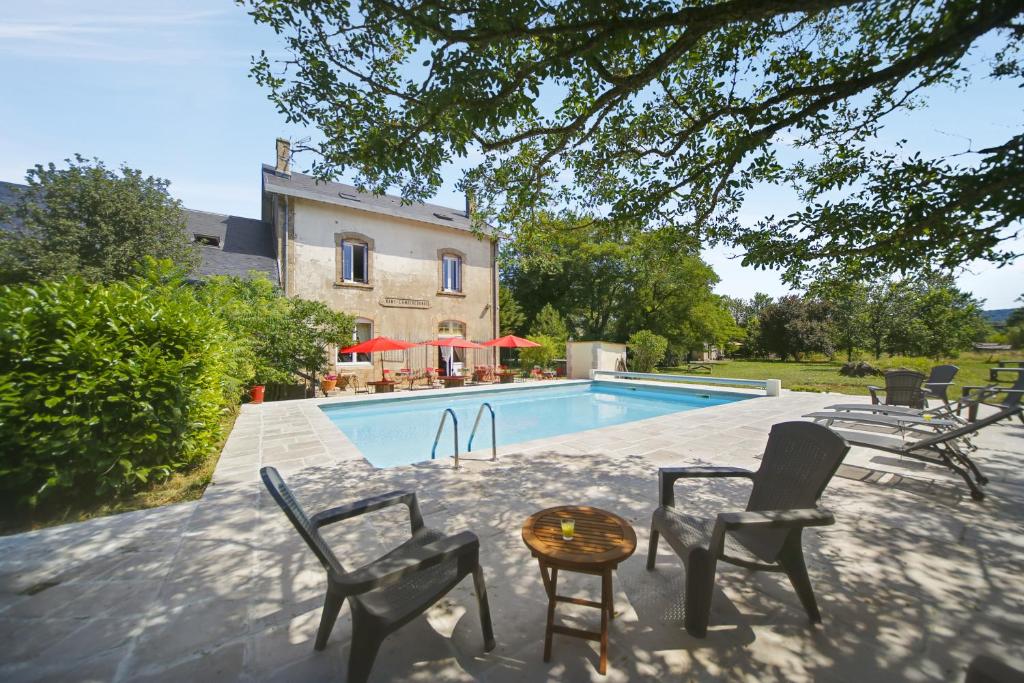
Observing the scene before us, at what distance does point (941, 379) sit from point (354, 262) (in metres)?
16.8

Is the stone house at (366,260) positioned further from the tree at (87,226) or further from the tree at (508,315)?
the tree at (508,315)

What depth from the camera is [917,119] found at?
4.11 m


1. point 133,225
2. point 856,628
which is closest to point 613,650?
point 856,628

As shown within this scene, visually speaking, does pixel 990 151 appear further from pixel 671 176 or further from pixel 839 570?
pixel 839 570

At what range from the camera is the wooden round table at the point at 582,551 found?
6.07 feet

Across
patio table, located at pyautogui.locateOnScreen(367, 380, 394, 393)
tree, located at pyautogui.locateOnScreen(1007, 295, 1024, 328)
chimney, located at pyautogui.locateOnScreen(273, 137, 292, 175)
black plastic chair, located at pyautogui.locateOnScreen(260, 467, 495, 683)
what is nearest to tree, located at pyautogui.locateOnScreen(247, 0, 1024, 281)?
black plastic chair, located at pyautogui.locateOnScreen(260, 467, 495, 683)

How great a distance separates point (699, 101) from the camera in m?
4.21

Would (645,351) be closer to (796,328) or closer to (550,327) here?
(550,327)

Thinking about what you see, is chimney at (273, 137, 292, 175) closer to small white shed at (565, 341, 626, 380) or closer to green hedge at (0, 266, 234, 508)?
small white shed at (565, 341, 626, 380)

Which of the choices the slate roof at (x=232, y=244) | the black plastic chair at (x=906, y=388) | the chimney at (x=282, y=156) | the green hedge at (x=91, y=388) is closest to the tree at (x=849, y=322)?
the black plastic chair at (x=906, y=388)

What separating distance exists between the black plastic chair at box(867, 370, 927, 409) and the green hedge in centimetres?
1027

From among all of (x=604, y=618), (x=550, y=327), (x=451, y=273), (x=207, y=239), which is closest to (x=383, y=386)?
(x=451, y=273)

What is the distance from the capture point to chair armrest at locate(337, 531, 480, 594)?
1662 millimetres

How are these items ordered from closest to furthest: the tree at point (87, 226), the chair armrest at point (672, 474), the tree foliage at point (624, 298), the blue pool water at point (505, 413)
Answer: the chair armrest at point (672, 474) → the blue pool water at point (505, 413) → the tree at point (87, 226) → the tree foliage at point (624, 298)
